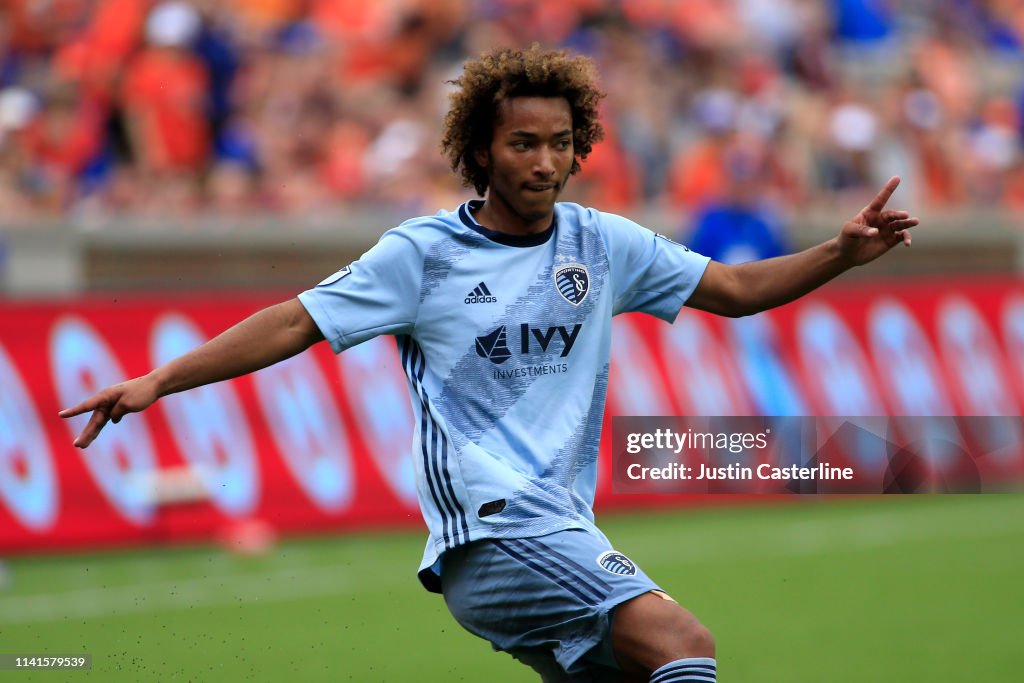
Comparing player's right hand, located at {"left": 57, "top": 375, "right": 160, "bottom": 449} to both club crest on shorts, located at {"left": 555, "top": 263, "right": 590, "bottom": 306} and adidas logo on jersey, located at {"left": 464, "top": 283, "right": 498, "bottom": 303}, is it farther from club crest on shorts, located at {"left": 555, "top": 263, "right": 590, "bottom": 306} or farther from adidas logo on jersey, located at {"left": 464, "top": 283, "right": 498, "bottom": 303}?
club crest on shorts, located at {"left": 555, "top": 263, "right": 590, "bottom": 306}

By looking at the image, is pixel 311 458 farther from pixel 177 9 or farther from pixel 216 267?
pixel 177 9

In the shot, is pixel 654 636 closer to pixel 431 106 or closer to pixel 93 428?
pixel 93 428

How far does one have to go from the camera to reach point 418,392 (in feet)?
16.5

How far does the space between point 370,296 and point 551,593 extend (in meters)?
1.01

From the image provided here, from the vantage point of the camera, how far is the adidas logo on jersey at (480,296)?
4945mm

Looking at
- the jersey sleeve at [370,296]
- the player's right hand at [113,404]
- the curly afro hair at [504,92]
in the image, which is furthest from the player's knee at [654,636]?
the player's right hand at [113,404]

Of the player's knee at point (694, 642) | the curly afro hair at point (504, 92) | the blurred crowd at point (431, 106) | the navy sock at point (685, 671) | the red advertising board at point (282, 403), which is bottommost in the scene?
the navy sock at point (685, 671)

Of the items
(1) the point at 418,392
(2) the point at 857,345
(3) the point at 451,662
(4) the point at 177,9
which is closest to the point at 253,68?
(4) the point at 177,9

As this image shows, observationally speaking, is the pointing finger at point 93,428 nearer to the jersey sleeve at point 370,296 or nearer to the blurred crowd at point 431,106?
the jersey sleeve at point 370,296

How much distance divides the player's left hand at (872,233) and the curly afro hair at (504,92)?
871mm

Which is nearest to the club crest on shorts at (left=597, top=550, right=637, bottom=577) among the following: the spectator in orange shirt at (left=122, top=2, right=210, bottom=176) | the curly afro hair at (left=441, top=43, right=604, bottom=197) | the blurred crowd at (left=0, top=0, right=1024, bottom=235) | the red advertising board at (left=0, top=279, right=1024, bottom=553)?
the curly afro hair at (left=441, top=43, right=604, bottom=197)

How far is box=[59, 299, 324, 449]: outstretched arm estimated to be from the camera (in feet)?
15.5

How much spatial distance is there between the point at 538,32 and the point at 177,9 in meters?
3.57

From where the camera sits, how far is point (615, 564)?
4.76 meters
